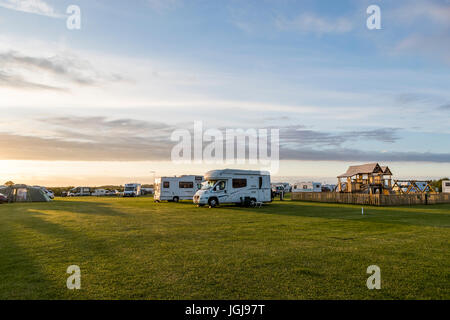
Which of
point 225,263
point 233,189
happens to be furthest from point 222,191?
point 225,263

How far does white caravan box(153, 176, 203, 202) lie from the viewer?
3453cm

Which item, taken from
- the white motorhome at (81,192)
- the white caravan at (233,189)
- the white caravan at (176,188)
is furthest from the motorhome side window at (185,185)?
the white motorhome at (81,192)

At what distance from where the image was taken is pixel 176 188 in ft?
114

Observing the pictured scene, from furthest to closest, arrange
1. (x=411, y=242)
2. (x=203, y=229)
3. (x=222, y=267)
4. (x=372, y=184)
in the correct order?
1. (x=372, y=184)
2. (x=203, y=229)
3. (x=411, y=242)
4. (x=222, y=267)

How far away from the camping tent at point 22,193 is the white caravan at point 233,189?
1934 cm

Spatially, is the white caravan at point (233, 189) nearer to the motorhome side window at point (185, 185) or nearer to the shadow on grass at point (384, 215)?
the shadow on grass at point (384, 215)

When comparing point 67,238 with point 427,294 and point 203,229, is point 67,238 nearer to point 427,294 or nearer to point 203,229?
point 203,229

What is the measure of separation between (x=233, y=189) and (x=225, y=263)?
19184 millimetres

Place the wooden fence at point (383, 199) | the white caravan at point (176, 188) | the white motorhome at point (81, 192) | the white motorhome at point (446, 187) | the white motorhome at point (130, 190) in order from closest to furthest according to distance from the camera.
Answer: the wooden fence at point (383, 199), the white caravan at point (176, 188), the white motorhome at point (446, 187), the white motorhome at point (130, 190), the white motorhome at point (81, 192)

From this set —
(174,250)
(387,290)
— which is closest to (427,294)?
(387,290)

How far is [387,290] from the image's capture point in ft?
18.9

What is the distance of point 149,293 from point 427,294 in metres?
4.61

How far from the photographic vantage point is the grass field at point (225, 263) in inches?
224
